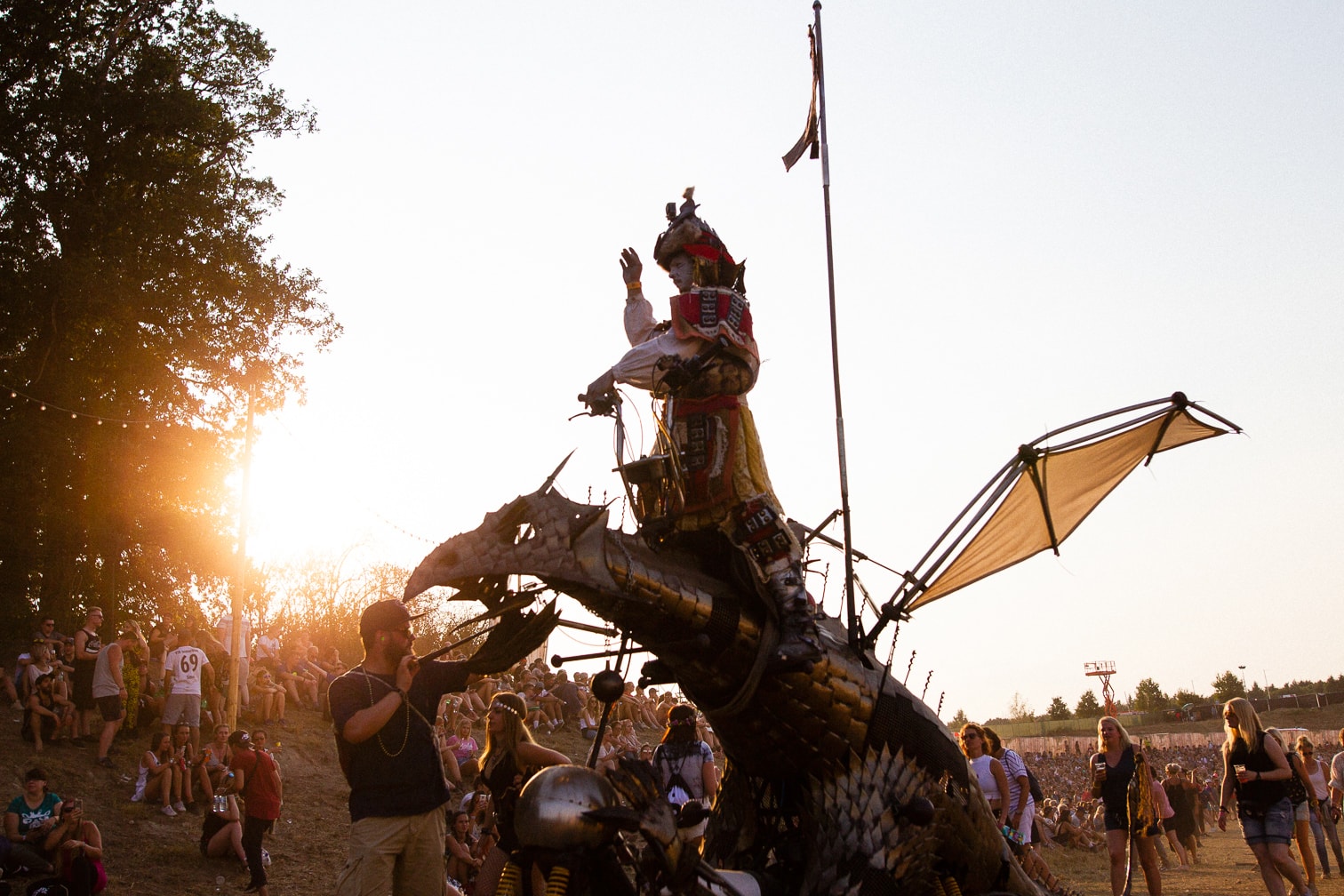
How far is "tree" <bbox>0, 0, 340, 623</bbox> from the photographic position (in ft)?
62.5

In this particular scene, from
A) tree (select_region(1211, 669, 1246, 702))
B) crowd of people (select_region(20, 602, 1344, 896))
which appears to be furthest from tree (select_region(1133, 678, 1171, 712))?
crowd of people (select_region(20, 602, 1344, 896))

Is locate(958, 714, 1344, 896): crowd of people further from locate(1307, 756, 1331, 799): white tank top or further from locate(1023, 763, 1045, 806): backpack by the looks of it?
locate(1307, 756, 1331, 799): white tank top

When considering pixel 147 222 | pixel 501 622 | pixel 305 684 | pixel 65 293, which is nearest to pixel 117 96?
pixel 147 222

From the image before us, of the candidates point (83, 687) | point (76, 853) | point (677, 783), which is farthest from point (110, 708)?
point (677, 783)

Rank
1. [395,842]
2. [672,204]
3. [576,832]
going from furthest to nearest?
[672,204], [395,842], [576,832]

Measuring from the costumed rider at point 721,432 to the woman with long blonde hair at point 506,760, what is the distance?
1490 mm

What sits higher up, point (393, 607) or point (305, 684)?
point (393, 607)

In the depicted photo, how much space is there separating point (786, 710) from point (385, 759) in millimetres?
2160

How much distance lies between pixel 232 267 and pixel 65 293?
135 inches

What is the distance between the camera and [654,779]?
4.98m

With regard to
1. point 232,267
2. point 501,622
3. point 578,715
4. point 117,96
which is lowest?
point 578,715

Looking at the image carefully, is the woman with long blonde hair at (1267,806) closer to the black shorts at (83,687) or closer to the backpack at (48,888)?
the backpack at (48,888)

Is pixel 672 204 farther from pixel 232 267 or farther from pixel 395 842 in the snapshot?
pixel 232 267

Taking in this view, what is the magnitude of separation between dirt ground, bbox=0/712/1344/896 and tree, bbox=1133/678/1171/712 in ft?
215
